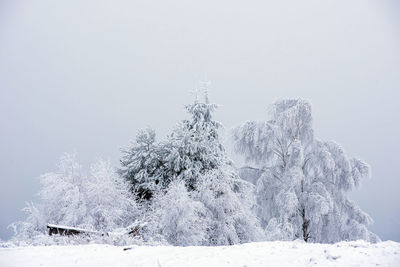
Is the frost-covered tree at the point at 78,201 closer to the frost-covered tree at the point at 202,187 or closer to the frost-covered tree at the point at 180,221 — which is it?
the frost-covered tree at the point at 202,187

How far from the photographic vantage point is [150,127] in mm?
19031

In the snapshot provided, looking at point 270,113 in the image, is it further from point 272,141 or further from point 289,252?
point 289,252

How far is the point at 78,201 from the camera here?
1459 centimetres

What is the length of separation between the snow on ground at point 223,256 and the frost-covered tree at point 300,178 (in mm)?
7355

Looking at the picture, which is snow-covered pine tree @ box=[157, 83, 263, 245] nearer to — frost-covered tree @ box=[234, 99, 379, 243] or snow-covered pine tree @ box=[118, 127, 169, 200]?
snow-covered pine tree @ box=[118, 127, 169, 200]

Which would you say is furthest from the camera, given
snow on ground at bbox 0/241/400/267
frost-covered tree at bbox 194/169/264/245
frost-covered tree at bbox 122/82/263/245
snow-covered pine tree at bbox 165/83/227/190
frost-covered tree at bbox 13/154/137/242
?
snow-covered pine tree at bbox 165/83/227/190

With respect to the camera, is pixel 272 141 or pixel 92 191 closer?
pixel 92 191

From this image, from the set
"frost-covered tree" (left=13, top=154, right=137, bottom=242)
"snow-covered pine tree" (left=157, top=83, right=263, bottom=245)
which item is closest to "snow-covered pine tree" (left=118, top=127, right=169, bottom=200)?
"snow-covered pine tree" (left=157, top=83, right=263, bottom=245)

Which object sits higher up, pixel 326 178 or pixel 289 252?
pixel 326 178

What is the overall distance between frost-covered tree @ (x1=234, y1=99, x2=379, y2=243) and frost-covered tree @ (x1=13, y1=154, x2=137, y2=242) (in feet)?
25.0

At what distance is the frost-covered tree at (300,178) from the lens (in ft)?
45.9

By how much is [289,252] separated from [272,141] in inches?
414

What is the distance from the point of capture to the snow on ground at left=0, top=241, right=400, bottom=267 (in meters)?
5.36

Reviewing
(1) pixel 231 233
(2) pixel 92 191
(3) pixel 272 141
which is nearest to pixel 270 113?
(3) pixel 272 141
